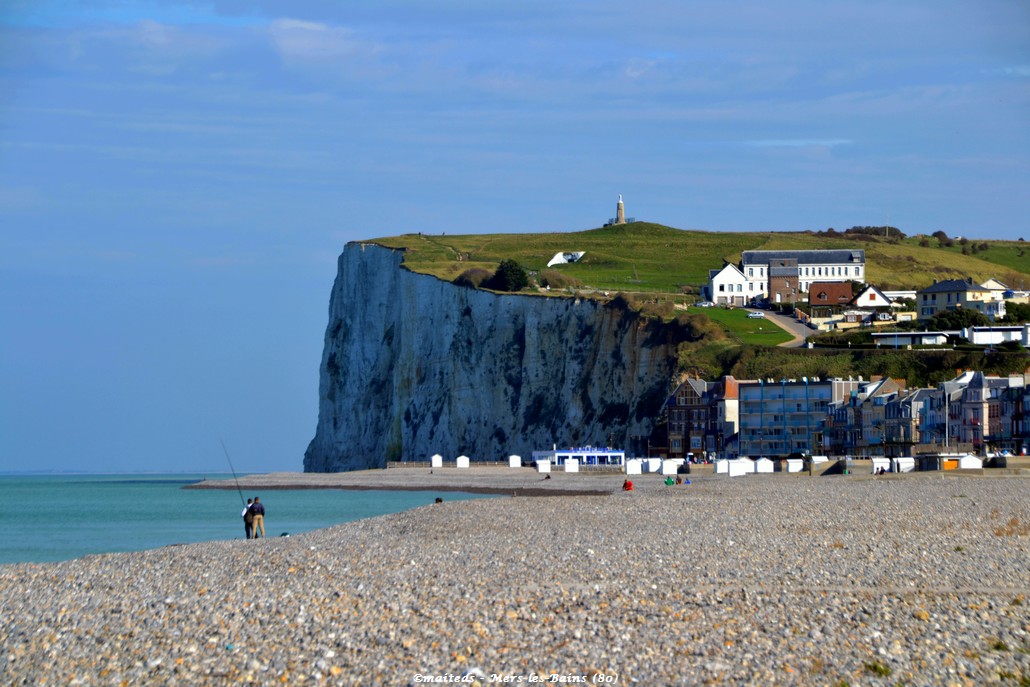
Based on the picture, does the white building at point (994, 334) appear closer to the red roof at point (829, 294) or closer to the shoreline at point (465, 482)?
the red roof at point (829, 294)

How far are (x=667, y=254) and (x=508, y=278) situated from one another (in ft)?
90.0

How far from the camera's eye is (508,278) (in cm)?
7669

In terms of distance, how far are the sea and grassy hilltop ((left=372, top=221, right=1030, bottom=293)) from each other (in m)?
32.8

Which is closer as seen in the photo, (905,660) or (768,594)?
(905,660)

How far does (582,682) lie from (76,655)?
3987mm

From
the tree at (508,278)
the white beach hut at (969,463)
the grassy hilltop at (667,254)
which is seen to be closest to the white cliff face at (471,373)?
the tree at (508,278)

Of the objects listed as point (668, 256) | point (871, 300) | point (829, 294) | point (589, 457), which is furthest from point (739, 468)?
point (668, 256)

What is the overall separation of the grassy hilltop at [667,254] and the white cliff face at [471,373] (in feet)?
12.2

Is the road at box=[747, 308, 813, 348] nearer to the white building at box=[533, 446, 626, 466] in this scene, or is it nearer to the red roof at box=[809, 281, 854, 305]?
the red roof at box=[809, 281, 854, 305]

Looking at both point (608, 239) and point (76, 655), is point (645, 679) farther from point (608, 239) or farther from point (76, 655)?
point (608, 239)

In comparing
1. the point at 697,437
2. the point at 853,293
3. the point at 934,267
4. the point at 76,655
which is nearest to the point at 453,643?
the point at 76,655

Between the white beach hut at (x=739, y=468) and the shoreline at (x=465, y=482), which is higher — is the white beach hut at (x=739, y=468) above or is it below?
above

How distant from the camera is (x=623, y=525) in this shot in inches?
823

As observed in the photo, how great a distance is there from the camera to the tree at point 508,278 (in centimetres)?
7656
